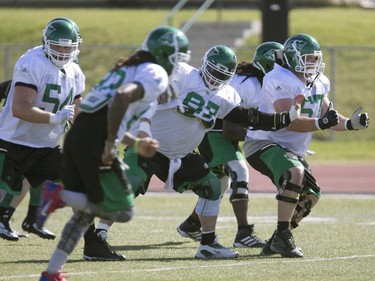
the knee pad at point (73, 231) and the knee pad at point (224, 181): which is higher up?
the knee pad at point (73, 231)

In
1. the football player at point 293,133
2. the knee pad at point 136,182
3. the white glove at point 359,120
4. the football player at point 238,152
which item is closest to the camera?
the knee pad at point 136,182

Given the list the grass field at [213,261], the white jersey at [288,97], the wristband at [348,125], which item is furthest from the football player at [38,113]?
the wristband at [348,125]

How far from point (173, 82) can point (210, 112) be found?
0.39 meters

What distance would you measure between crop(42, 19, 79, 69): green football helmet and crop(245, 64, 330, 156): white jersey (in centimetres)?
168

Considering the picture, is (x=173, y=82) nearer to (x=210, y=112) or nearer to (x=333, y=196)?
(x=210, y=112)

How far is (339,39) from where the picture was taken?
94.1ft

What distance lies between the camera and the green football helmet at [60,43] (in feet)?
30.5

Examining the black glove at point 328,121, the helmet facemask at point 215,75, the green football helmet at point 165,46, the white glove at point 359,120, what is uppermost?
the green football helmet at point 165,46

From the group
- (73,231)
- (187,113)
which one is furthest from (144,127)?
(73,231)

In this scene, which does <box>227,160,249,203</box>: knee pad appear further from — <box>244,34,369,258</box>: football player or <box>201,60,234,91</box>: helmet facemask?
<box>201,60,234,91</box>: helmet facemask

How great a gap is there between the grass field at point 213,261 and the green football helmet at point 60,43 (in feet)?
5.41

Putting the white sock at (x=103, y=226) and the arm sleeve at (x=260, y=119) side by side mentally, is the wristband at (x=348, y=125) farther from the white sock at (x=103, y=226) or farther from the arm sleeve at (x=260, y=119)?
the white sock at (x=103, y=226)

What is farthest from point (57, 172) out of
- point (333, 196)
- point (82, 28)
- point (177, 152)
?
point (82, 28)

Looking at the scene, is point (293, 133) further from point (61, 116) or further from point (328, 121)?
point (61, 116)
